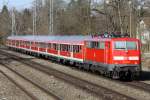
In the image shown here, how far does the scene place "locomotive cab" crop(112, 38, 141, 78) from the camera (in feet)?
76.8

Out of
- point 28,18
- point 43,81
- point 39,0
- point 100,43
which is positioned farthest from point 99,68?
point 28,18

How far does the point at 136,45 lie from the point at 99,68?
10.6ft

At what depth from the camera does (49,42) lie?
45.2 meters

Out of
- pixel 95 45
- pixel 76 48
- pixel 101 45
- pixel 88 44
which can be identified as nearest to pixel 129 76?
pixel 101 45

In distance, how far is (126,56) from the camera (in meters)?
23.5

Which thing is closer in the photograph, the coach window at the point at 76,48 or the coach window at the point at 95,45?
the coach window at the point at 95,45

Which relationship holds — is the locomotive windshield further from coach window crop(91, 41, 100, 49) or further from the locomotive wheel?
coach window crop(91, 41, 100, 49)

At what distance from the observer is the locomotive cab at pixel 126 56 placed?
76.8 feet

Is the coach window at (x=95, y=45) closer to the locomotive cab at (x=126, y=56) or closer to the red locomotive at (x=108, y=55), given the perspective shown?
the red locomotive at (x=108, y=55)

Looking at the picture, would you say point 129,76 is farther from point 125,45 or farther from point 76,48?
point 76,48

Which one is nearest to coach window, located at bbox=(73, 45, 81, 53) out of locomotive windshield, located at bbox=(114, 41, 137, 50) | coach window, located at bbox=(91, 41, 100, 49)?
coach window, located at bbox=(91, 41, 100, 49)

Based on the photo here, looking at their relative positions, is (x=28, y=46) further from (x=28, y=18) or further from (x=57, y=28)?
(x=28, y=18)

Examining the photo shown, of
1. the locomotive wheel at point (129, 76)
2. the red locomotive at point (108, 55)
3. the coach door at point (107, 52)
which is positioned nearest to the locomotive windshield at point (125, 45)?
the red locomotive at point (108, 55)

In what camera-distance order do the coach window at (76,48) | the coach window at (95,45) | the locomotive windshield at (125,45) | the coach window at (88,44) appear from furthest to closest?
the coach window at (76,48), the coach window at (88,44), the coach window at (95,45), the locomotive windshield at (125,45)
